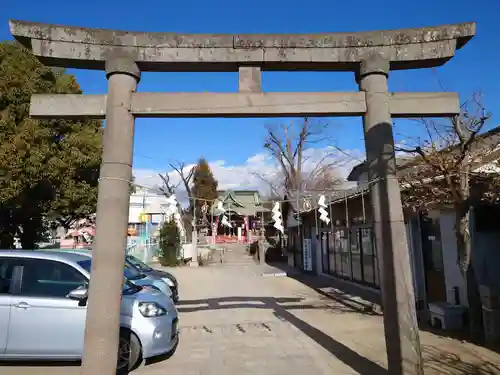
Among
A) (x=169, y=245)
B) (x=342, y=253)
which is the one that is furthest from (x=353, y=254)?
(x=169, y=245)

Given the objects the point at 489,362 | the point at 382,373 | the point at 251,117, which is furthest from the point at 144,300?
the point at 489,362

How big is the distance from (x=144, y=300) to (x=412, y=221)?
7.30 meters

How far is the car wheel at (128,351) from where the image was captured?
551cm

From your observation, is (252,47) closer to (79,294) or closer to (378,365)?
(79,294)

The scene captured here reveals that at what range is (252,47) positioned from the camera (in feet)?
17.7

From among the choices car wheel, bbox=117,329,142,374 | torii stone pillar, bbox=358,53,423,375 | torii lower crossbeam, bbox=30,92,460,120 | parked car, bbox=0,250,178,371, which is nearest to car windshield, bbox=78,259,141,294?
parked car, bbox=0,250,178,371

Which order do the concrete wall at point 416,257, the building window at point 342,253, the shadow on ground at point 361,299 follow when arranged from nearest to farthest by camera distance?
the shadow on ground at point 361,299
the concrete wall at point 416,257
the building window at point 342,253

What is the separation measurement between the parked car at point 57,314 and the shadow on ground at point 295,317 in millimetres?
2764

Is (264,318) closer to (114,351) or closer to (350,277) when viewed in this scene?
(114,351)

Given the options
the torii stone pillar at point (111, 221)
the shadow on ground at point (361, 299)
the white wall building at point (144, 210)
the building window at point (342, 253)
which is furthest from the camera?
the white wall building at point (144, 210)

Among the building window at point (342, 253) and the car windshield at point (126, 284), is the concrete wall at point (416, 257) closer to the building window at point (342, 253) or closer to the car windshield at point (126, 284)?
the building window at point (342, 253)

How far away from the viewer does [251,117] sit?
5379mm

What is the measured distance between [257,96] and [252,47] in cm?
74

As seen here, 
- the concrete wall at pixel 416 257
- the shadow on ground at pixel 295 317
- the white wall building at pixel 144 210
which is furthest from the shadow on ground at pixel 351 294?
the white wall building at pixel 144 210
